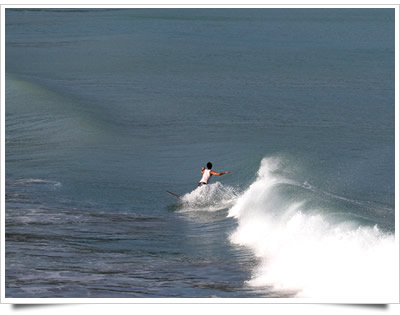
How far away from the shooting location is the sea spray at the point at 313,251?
607 inches

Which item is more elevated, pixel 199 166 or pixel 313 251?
pixel 199 166

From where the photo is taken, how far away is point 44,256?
19.6 metres

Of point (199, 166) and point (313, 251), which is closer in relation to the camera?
point (313, 251)

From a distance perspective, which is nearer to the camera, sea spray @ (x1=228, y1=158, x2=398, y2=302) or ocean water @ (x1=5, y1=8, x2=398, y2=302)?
sea spray @ (x1=228, y1=158, x2=398, y2=302)

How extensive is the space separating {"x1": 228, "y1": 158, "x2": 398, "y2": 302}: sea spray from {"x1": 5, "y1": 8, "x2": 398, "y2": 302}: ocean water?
0.06 metres

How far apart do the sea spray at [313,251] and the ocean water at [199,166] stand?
0.19ft

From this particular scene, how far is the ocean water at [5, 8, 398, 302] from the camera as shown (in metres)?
17.8

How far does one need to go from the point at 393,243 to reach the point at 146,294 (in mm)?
5444

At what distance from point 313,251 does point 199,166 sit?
1359cm

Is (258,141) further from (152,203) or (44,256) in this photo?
(44,256)

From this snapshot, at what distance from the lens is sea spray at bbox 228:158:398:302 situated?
50.5 ft

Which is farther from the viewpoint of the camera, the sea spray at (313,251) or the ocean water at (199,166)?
the ocean water at (199,166)

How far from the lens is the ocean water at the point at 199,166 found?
58.3 ft

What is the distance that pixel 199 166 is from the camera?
104ft
